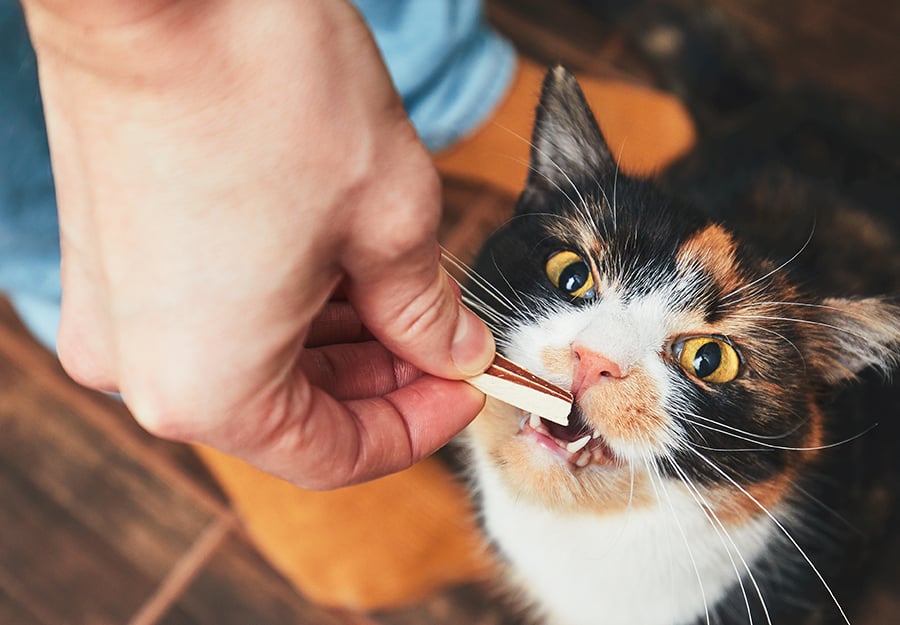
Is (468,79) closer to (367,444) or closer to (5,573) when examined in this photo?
(367,444)

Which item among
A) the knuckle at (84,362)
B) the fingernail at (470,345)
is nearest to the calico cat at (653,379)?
the fingernail at (470,345)

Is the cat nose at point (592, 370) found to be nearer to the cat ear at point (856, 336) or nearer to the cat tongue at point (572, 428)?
the cat tongue at point (572, 428)

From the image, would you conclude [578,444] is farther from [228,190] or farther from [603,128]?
[603,128]

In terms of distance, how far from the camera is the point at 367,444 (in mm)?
667

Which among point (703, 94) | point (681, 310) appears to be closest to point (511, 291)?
point (681, 310)

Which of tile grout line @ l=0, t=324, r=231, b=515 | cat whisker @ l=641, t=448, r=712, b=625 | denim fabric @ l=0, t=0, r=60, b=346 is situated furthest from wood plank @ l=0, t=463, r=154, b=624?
cat whisker @ l=641, t=448, r=712, b=625

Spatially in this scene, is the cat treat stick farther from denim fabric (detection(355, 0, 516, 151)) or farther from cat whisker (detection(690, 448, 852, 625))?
denim fabric (detection(355, 0, 516, 151))

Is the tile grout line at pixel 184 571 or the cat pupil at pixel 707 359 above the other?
the cat pupil at pixel 707 359

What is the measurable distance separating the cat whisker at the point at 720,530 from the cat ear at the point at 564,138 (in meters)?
0.34

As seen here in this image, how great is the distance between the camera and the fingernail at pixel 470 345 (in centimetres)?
65

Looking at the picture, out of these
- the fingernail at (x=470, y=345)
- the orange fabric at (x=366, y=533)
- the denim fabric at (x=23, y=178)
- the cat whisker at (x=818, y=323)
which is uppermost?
the cat whisker at (x=818, y=323)

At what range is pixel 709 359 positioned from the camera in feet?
2.59

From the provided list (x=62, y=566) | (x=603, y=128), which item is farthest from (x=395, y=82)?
(x=62, y=566)

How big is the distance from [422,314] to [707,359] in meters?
0.35
